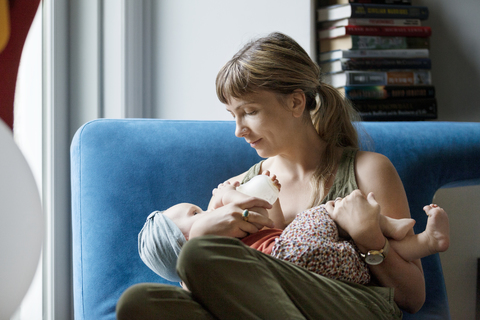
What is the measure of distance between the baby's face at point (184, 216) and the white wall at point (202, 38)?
74cm

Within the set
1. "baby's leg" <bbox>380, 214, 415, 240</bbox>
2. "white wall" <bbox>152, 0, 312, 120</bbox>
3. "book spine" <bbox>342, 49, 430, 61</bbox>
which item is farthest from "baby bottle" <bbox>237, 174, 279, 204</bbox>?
"book spine" <bbox>342, 49, 430, 61</bbox>

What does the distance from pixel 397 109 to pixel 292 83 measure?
2.63 ft

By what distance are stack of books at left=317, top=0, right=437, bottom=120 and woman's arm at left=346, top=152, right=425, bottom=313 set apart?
64 cm

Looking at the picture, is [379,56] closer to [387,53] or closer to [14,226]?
[387,53]

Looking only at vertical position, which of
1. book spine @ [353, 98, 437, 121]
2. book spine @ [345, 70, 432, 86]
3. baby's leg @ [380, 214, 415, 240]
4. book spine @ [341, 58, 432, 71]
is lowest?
baby's leg @ [380, 214, 415, 240]

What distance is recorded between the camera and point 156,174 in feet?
4.19

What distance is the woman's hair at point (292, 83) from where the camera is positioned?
1.12 metres

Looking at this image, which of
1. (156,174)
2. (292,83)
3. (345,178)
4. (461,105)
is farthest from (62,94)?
(461,105)

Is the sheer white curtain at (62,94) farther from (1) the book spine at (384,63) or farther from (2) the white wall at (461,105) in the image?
(2) the white wall at (461,105)

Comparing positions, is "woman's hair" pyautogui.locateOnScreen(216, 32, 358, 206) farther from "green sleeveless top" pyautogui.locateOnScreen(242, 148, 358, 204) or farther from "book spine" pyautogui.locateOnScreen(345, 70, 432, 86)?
"book spine" pyautogui.locateOnScreen(345, 70, 432, 86)

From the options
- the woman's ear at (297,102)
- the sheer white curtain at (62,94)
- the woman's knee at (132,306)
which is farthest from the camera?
the sheer white curtain at (62,94)

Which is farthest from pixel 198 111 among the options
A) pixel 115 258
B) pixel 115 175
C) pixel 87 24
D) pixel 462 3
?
pixel 462 3

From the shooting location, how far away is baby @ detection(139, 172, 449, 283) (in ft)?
2.90

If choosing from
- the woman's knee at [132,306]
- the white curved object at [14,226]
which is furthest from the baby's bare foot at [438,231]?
the white curved object at [14,226]
